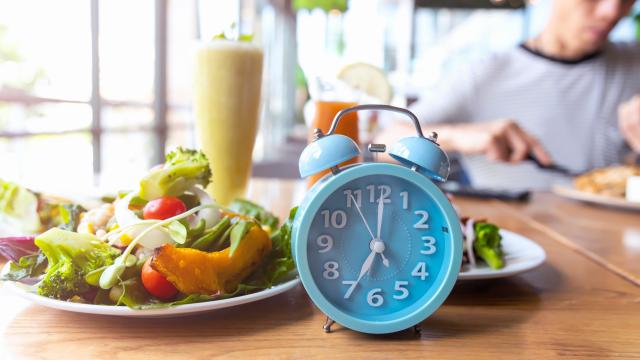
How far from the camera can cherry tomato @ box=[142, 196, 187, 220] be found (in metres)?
0.72

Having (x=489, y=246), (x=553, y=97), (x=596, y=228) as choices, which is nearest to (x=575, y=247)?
(x=596, y=228)

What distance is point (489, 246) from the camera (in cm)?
86

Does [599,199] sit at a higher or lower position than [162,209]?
lower

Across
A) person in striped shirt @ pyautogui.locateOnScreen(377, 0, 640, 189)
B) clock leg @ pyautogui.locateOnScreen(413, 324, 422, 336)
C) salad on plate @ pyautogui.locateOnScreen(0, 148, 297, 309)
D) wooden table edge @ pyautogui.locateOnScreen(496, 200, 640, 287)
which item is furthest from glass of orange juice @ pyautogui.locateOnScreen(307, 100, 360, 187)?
person in striped shirt @ pyautogui.locateOnScreen(377, 0, 640, 189)

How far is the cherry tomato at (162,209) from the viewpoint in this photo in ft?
2.35

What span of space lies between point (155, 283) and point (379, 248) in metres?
0.26

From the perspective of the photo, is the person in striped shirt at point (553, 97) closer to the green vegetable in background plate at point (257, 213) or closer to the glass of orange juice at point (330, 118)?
the glass of orange juice at point (330, 118)

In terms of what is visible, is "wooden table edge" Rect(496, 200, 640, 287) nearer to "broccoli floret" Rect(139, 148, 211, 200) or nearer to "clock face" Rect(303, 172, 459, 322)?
"clock face" Rect(303, 172, 459, 322)

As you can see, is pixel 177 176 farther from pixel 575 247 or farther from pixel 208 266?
pixel 575 247

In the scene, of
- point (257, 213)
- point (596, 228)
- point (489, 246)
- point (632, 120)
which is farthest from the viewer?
point (632, 120)

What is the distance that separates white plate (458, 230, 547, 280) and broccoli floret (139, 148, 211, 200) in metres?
0.40

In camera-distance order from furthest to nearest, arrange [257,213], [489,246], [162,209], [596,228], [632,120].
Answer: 1. [632,120]
2. [596,228]
3. [257,213]
4. [489,246]
5. [162,209]

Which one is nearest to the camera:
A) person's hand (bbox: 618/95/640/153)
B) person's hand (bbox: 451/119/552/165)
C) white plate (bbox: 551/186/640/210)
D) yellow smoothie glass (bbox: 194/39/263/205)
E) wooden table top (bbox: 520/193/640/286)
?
wooden table top (bbox: 520/193/640/286)

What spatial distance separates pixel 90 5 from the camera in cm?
343
